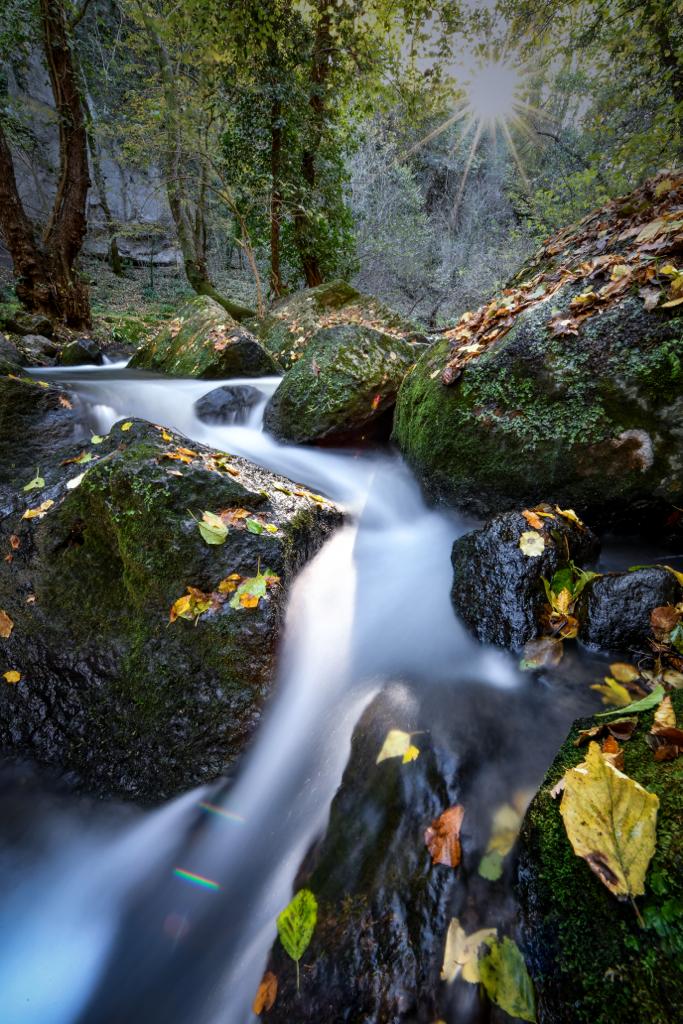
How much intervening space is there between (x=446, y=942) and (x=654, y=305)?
3.18m

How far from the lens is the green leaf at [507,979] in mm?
1066

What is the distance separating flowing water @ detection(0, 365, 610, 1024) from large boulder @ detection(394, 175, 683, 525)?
3.28 feet

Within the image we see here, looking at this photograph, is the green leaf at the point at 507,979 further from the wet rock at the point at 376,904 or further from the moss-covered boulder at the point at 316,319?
the moss-covered boulder at the point at 316,319

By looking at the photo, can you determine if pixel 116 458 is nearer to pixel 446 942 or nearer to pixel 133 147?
pixel 446 942

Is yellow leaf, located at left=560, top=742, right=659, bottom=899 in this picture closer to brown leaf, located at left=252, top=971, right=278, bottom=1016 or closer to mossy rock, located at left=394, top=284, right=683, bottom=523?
brown leaf, located at left=252, top=971, right=278, bottom=1016

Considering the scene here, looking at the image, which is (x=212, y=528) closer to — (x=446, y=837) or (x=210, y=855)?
(x=210, y=855)

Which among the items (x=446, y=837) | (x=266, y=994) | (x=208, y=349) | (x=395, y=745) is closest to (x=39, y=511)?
(x=395, y=745)

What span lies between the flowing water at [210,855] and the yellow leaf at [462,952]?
61 centimetres

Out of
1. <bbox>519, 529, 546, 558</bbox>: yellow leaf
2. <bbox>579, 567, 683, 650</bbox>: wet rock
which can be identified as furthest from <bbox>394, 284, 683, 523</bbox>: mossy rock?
<bbox>579, 567, 683, 650</bbox>: wet rock

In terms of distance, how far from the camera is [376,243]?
59.9 ft

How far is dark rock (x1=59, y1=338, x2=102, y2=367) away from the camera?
337 inches

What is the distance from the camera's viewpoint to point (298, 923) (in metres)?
1.51

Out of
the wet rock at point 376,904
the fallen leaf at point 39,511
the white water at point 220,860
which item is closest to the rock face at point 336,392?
the white water at point 220,860

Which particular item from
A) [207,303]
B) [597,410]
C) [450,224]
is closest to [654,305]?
[597,410]
